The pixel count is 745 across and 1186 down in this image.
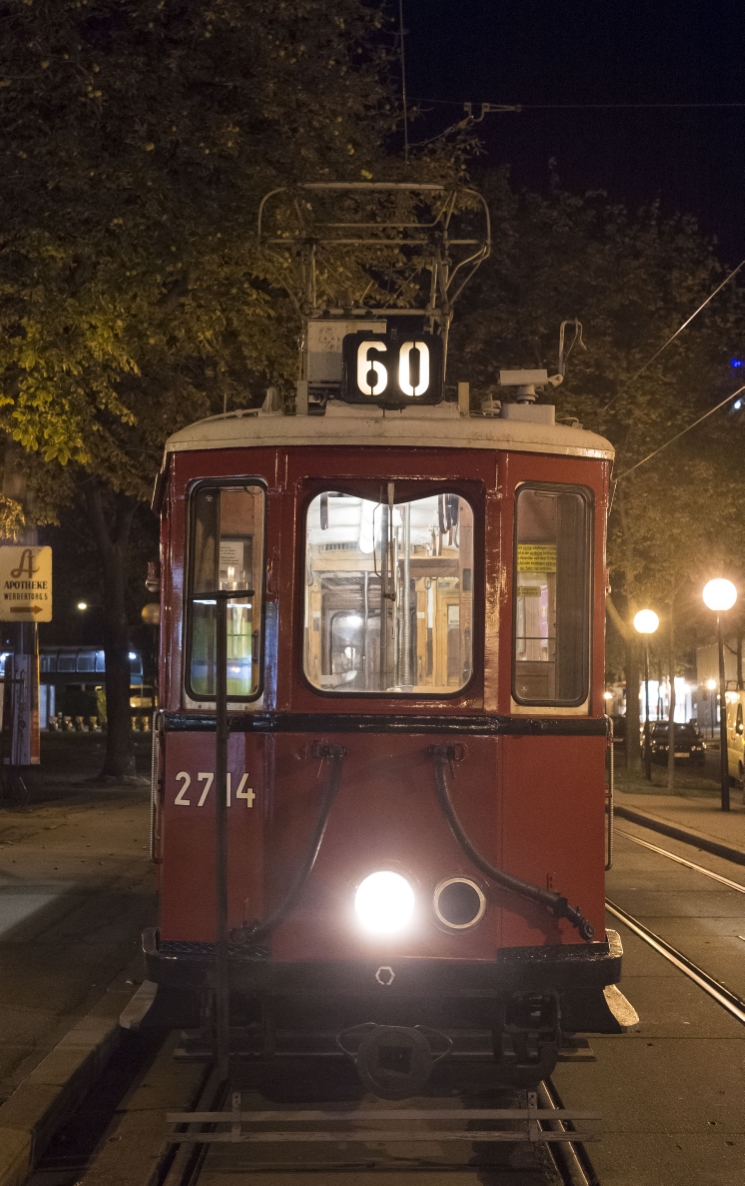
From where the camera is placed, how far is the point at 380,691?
19.4 feet

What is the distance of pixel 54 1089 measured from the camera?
21.1ft

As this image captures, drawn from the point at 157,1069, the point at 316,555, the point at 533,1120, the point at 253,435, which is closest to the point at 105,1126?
the point at 157,1069

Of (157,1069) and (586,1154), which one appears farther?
(157,1069)

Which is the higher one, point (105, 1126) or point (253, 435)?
point (253, 435)

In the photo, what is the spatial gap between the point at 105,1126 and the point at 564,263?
2738 cm

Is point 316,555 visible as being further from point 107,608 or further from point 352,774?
point 107,608

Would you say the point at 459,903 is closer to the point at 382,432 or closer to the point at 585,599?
the point at 585,599

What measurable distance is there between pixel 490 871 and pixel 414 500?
154 centimetres

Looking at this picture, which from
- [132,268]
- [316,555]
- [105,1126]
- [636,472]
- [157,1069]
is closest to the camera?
[316,555]

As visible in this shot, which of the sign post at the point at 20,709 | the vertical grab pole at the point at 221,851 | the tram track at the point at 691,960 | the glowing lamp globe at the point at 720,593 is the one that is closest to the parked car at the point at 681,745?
the glowing lamp globe at the point at 720,593

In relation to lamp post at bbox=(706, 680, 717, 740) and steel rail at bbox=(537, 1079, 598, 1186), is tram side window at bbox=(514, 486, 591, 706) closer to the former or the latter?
steel rail at bbox=(537, 1079, 598, 1186)

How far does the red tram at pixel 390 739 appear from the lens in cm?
581

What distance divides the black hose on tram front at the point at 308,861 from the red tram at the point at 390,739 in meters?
0.01

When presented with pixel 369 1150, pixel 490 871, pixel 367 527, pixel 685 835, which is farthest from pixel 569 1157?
pixel 685 835
